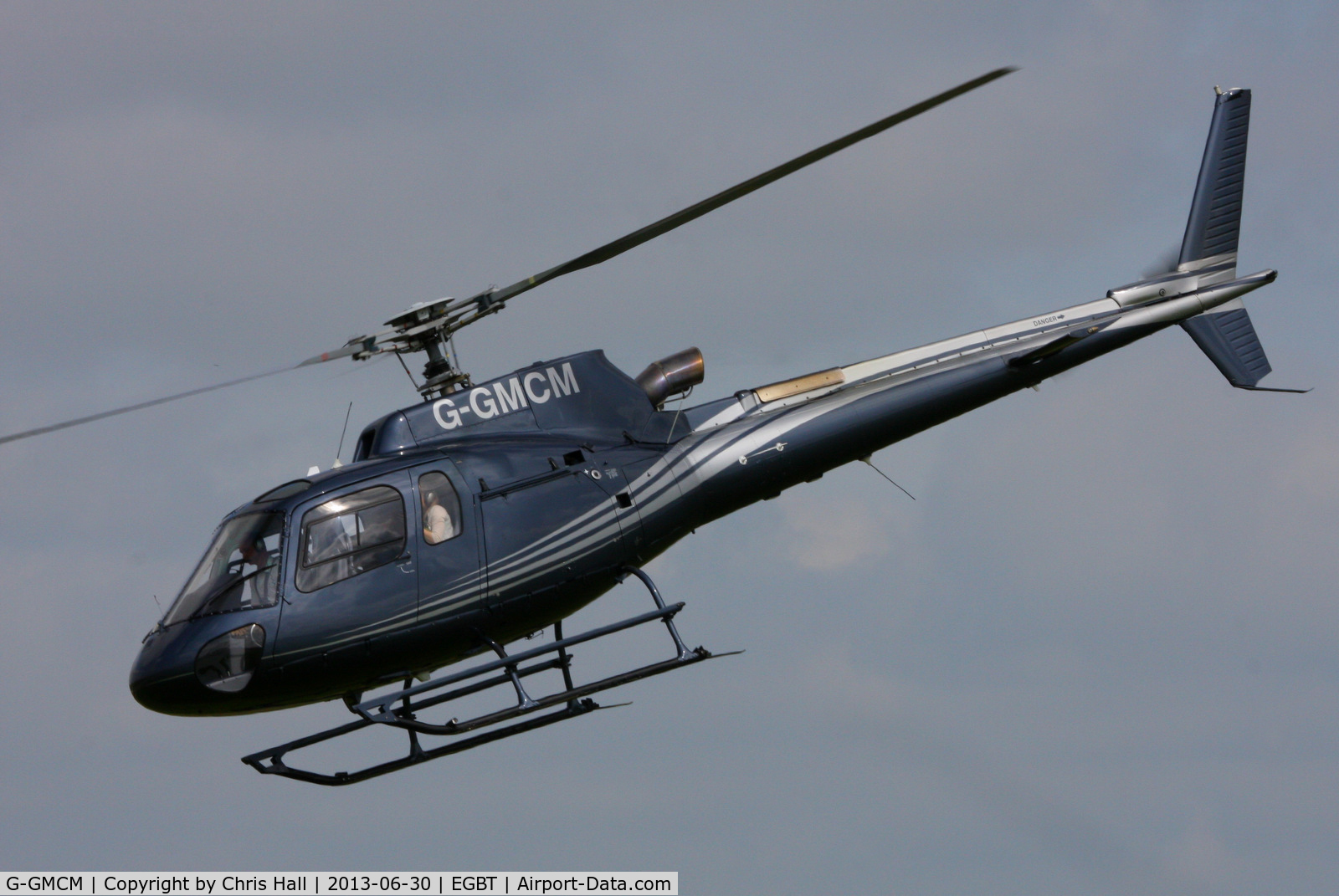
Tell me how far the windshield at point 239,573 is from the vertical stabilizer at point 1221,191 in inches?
598

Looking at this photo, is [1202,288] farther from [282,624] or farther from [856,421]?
[282,624]

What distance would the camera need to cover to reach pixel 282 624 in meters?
17.1

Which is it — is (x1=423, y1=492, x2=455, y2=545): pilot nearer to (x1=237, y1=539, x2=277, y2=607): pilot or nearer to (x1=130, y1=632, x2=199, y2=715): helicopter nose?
(x1=237, y1=539, x2=277, y2=607): pilot

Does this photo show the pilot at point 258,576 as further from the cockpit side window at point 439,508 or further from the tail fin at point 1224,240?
the tail fin at point 1224,240

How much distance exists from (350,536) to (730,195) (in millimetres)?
5647

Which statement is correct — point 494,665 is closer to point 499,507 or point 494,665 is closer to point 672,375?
point 499,507

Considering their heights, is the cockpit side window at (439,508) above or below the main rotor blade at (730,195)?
below

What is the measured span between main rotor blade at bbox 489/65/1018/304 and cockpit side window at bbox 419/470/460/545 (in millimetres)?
2428

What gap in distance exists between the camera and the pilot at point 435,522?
59.2 ft

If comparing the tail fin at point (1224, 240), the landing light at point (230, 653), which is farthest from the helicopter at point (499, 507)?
the tail fin at point (1224, 240)

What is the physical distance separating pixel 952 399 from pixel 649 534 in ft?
16.7

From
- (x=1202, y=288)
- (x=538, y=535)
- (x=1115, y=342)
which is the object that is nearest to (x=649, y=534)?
(x=538, y=535)

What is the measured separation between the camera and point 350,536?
57.8 ft

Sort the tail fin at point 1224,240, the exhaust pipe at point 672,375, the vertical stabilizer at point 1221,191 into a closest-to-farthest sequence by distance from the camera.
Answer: the exhaust pipe at point 672,375, the tail fin at point 1224,240, the vertical stabilizer at point 1221,191
